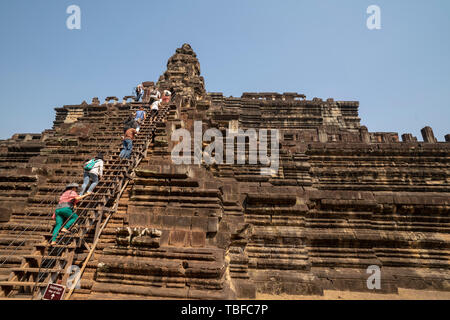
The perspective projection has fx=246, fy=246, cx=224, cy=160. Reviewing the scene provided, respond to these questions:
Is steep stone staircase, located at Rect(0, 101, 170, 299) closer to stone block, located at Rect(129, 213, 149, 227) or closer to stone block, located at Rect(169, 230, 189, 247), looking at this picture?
stone block, located at Rect(129, 213, 149, 227)

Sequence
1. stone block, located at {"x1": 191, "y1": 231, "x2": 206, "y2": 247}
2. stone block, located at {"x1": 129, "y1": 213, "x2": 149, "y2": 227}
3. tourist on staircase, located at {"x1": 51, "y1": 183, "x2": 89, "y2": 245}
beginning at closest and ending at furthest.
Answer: stone block, located at {"x1": 191, "y1": 231, "x2": 206, "y2": 247} → tourist on staircase, located at {"x1": 51, "y1": 183, "x2": 89, "y2": 245} → stone block, located at {"x1": 129, "y1": 213, "x2": 149, "y2": 227}

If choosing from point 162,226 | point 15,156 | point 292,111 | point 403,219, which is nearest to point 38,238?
point 162,226

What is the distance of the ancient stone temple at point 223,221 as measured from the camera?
4.43m

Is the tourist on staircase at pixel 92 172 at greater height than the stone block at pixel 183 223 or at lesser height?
greater

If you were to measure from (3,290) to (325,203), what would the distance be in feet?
24.3

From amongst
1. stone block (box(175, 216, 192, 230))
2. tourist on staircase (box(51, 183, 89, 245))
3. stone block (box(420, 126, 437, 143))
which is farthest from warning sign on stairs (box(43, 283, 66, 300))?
stone block (box(420, 126, 437, 143))

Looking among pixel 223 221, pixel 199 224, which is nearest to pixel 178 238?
pixel 199 224

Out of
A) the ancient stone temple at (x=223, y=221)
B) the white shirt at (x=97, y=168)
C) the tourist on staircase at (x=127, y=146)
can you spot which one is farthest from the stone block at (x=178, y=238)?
the tourist on staircase at (x=127, y=146)

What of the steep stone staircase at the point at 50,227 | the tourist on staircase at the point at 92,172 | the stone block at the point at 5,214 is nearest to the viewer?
the steep stone staircase at the point at 50,227

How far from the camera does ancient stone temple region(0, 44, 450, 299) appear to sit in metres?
4.43

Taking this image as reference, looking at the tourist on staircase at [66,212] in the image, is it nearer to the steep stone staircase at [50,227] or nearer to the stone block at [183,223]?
the steep stone staircase at [50,227]

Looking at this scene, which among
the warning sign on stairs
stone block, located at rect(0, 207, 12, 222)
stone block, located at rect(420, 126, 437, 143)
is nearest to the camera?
the warning sign on stairs
